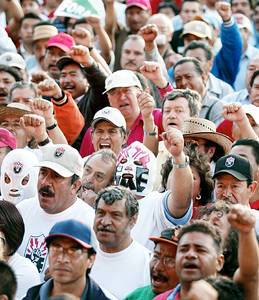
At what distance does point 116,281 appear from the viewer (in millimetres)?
8781

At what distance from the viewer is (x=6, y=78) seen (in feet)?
43.1

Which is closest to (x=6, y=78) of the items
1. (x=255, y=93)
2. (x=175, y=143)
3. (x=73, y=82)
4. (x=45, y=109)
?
(x=73, y=82)

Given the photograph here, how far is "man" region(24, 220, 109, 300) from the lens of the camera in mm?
8117

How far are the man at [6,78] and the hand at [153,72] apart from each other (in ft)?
5.53

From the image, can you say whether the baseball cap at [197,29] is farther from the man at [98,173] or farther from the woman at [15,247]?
the woman at [15,247]

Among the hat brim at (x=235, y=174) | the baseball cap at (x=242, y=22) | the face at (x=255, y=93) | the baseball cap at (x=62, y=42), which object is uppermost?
the baseball cap at (x=242, y=22)

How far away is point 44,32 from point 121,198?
20.6 ft

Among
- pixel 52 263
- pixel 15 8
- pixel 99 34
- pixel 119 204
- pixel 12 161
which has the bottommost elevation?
pixel 52 263

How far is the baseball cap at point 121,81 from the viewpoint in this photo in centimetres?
1137

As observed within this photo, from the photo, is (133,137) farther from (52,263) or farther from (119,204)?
(52,263)

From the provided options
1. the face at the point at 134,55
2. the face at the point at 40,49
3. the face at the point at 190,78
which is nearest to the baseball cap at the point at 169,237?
the face at the point at 190,78

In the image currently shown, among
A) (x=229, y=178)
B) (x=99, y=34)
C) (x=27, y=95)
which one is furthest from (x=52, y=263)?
(x=99, y=34)

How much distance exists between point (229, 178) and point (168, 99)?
1.76 meters

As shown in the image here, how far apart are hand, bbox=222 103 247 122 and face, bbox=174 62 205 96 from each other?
6.58 feet
